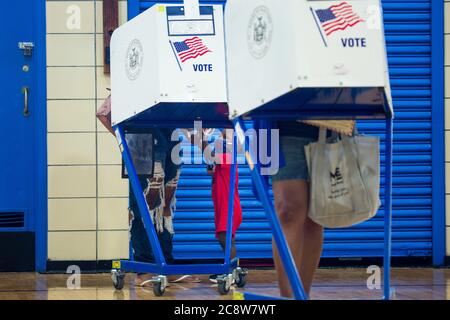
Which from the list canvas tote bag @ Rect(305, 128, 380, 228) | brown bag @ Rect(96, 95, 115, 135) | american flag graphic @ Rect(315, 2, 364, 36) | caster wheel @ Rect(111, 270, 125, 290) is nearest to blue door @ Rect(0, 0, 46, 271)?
brown bag @ Rect(96, 95, 115, 135)

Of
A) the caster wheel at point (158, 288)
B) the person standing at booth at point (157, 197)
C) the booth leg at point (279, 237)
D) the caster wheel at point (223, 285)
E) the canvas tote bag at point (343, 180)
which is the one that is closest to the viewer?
the booth leg at point (279, 237)

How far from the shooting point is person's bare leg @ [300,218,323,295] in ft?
12.3

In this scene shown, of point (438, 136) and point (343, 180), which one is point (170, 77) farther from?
point (438, 136)

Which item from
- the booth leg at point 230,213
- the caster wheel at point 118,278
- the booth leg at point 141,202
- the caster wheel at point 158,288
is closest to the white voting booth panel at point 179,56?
the booth leg at point 141,202

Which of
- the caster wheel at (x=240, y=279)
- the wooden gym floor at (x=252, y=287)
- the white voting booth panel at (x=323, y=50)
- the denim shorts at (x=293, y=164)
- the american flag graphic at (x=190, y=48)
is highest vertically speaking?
the american flag graphic at (x=190, y=48)

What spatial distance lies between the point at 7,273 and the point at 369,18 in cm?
430

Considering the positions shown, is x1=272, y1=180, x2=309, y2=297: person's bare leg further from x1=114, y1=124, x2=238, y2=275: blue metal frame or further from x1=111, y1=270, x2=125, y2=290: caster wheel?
x1=111, y1=270, x2=125, y2=290: caster wheel

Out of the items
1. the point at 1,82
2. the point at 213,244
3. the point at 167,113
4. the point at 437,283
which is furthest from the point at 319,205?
the point at 1,82

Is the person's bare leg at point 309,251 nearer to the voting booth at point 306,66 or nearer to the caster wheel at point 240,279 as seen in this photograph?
the voting booth at point 306,66

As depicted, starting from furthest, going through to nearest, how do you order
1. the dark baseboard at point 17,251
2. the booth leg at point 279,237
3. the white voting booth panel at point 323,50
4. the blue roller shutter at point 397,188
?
1. the blue roller shutter at point 397,188
2. the dark baseboard at point 17,251
3. the booth leg at point 279,237
4. the white voting booth panel at point 323,50

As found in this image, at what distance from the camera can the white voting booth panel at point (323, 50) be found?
10.8 feet

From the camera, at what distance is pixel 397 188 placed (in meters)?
7.13
